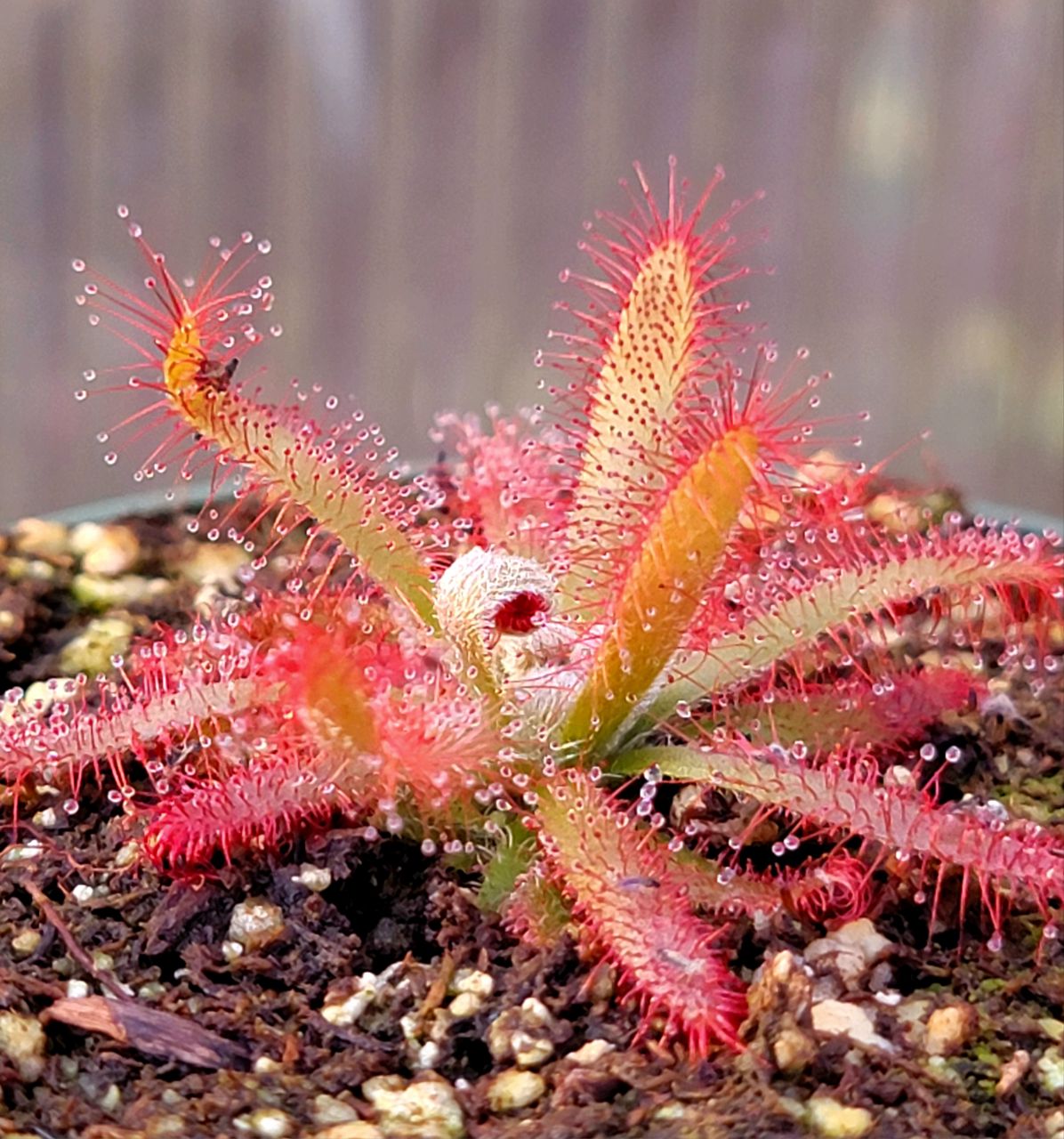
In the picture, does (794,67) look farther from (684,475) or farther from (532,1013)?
(532,1013)

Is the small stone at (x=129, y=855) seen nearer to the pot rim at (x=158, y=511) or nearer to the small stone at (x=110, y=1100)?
the small stone at (x=110, y=1100)

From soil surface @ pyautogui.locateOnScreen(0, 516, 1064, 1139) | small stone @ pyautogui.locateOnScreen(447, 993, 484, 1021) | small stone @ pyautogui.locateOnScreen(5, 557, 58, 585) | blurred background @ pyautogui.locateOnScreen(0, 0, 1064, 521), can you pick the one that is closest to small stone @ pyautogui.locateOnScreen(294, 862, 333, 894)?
soil surface @ pyautogui.locateOnScreen(0, 516, 1064, 1139)

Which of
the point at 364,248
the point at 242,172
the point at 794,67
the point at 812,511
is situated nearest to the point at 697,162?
the point at 794,67

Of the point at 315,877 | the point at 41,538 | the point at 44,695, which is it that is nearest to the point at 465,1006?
the point at 315,877

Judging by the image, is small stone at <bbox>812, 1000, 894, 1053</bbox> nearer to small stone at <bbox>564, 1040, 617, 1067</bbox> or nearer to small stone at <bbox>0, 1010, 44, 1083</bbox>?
small stone at <bbox>564, 1040, 617, 1067</bbox>

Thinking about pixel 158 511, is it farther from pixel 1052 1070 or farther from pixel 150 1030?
pixel 1052 1070
